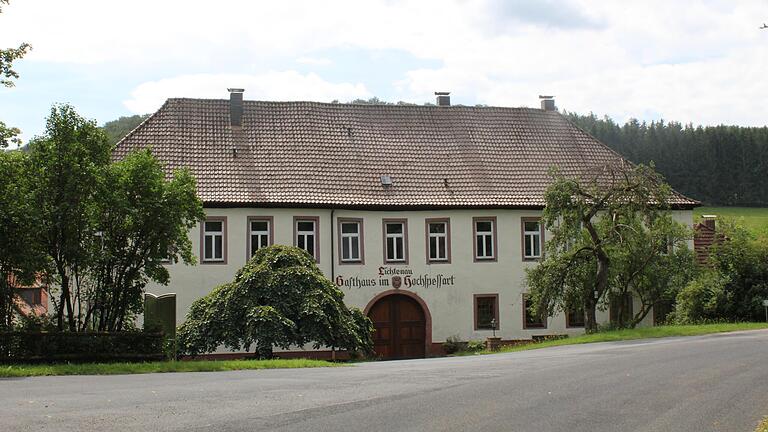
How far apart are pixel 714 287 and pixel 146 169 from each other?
2117cm

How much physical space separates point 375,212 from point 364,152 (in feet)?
11.4

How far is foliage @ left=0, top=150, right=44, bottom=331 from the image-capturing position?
23047mm

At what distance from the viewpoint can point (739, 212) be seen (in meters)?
86.5

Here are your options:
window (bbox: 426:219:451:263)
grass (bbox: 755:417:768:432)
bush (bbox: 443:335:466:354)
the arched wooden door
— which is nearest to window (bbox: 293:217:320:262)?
the arched wooden door

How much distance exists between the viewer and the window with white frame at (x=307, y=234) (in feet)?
122

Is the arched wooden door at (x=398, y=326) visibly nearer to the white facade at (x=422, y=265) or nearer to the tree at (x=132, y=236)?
the white facade at (x=422, y=265)

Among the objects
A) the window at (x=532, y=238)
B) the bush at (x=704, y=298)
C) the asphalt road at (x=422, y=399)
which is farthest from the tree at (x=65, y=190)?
the bush at (x=704, y=298)

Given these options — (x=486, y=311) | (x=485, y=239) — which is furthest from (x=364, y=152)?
(x=486, y=311)

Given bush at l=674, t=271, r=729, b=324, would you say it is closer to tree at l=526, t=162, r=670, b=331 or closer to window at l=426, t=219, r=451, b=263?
tree at l=526, t=162, r=670, b=331

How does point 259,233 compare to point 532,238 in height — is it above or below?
above

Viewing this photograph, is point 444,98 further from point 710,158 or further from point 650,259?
point 710,158

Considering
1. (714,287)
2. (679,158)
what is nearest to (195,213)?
(714,287)

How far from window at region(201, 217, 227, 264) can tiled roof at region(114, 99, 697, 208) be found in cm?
82

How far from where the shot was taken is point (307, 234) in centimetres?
3734
